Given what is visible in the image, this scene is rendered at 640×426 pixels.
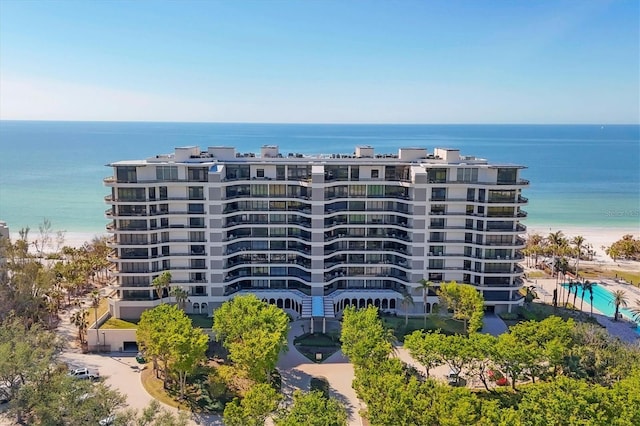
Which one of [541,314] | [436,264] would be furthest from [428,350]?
[541,314]

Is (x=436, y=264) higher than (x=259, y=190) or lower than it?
lower

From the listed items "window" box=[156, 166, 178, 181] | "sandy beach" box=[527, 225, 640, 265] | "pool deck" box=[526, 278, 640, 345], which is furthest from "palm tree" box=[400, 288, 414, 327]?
"sandy beach" box=[527, 225, 640, 265]

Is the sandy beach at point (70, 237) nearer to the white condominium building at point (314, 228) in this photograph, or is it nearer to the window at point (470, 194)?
the white condominium building at point (314, 228)

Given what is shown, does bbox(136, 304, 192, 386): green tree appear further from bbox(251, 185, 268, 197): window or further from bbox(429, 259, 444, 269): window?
bbox(429, 259, 444, 269): window

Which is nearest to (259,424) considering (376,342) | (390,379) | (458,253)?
(390,379)

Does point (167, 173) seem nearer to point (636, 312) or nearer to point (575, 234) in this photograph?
point (636, 312)

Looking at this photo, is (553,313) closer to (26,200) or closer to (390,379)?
(390,379)
